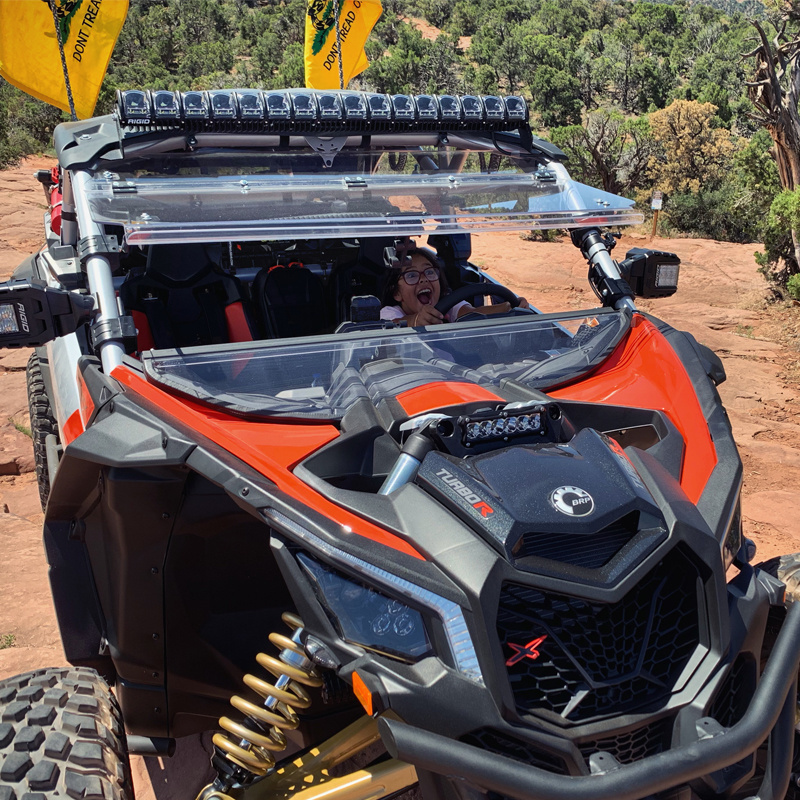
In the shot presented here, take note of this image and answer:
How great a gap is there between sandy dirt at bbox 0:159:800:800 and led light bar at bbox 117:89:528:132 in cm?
222

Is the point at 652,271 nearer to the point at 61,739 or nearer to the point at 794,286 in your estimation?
the point at 61,739

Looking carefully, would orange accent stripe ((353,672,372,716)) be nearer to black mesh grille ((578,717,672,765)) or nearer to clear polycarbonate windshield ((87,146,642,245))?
black mesh grille ((578,717,672,765))

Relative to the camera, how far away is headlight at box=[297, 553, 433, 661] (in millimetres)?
1768

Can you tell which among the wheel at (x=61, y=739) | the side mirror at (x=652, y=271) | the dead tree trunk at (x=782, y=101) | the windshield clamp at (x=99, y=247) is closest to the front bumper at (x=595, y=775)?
the wheel at (x=61, y=739)

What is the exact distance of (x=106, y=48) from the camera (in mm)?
5902

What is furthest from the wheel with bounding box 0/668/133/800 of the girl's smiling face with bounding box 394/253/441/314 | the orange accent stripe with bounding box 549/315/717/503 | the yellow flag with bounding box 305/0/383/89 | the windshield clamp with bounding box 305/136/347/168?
the yellow flag with bounding box 305/0/383/89

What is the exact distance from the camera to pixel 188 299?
11.9 ft

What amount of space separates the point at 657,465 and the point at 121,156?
241 cm

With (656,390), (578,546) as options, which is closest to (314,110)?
(656,390)

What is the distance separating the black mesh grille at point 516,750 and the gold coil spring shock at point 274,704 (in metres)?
0.47

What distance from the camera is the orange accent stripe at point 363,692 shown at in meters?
1.69

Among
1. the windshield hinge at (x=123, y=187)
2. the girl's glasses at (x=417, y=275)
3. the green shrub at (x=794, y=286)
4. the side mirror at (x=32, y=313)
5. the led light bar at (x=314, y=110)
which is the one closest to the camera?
the side mirror at (x=32, y=313)

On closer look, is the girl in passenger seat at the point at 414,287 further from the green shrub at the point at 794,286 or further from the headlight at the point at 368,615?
the green shrub at the point at 794,286

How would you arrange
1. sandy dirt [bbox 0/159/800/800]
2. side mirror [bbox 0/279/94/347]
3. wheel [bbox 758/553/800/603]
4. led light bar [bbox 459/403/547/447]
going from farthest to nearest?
sandy dirt [bbox 0/159/800/800]
wheel [bbox 758/553/800/603]
side mirror [bbox 0/279/94/347]
led light bar [bbox 459/403/547/447]
